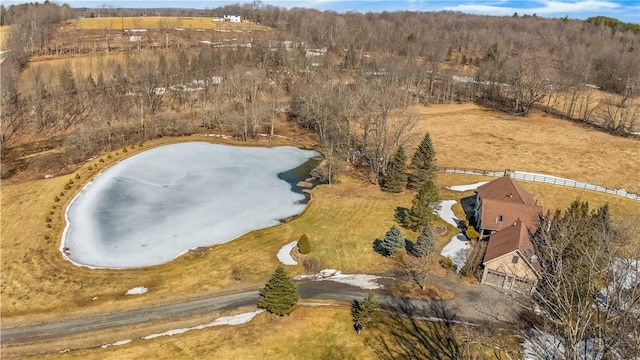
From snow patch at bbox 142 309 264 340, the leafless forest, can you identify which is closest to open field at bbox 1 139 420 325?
snow patch at bbox 142 309 264 340

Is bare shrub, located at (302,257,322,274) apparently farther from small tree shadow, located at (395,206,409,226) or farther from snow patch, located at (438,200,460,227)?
snow patch, located at (438,200,460,227)

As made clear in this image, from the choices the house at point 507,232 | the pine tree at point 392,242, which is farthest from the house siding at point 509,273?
the pine tree at point 392,242

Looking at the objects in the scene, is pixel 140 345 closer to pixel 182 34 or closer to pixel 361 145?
pixel 361 145

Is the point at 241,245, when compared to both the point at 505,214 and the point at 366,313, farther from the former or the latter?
the point at 505,214

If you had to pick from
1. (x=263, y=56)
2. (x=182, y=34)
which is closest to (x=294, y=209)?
(x=263, y=56)

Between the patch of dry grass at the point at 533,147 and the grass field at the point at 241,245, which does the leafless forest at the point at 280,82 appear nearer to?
the patch of dry grass at the point at 533,147

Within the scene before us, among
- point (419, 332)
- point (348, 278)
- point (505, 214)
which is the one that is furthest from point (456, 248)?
point (419, 332)
